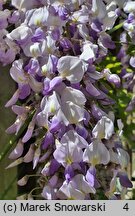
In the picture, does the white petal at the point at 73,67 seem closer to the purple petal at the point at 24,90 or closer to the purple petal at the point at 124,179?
the purple petal at the point at 24,90

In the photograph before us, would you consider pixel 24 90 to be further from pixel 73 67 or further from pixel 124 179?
pixel 124 179

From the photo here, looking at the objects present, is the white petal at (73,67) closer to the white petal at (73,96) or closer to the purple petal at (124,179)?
the white petal at (73,96)

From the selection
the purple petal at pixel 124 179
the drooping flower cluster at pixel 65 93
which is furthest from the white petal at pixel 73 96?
the purple petal at pixel 124 179

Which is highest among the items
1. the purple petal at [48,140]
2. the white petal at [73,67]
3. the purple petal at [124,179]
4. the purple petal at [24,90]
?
the white petal at [73,67]

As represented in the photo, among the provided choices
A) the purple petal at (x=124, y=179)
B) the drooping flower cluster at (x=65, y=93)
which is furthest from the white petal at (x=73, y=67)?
the purple petal at (x=124, y=179)

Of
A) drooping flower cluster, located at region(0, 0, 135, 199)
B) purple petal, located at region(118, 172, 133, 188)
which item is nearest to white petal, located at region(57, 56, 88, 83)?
drooping flower cluster, located at region(0, 0, 135, 199)

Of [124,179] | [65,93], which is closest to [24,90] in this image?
[65,93]

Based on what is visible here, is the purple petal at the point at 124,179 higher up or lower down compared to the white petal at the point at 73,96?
lower down

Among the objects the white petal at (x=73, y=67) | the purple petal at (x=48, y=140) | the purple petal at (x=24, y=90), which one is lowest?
the purple petal at (x=48, y=140)

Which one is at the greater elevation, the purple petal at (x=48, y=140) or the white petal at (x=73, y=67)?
the white petal at (x=73, y=67)

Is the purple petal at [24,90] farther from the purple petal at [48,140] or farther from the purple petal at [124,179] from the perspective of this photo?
the purple petal at [124,179]
